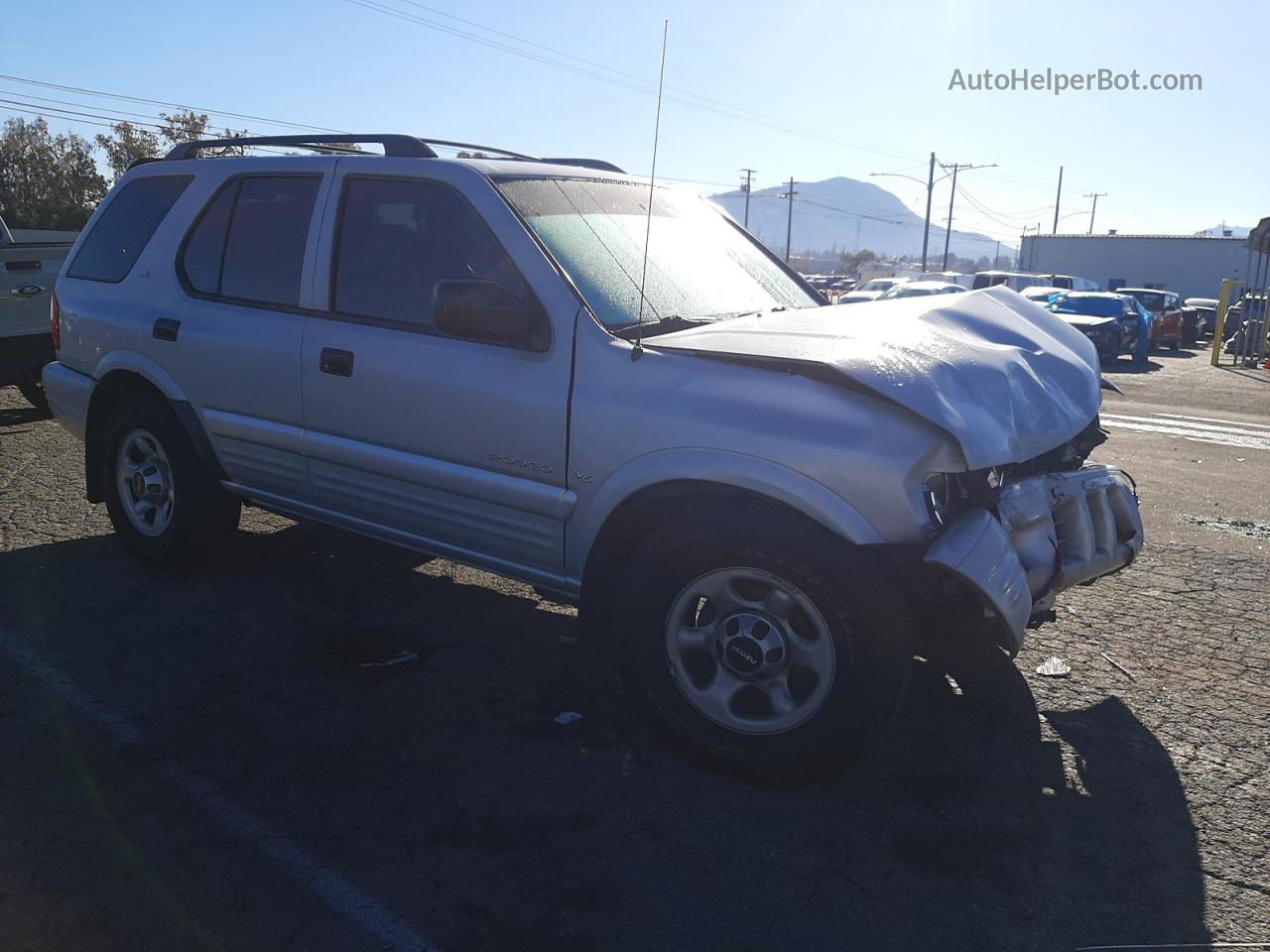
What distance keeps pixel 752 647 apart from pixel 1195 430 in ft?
33.3

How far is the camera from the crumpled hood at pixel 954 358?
3.01m

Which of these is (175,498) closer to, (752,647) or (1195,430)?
(752,647)

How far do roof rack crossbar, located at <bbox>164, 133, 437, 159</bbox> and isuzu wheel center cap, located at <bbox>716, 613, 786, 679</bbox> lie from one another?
227 centimetres

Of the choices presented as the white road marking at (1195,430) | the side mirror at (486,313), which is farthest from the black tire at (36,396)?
the white road marking at (1195,430)

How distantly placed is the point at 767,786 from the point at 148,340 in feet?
11.5

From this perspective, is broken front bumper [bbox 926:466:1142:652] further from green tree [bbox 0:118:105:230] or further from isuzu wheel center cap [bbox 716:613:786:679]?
green tree [bbox 0:118:105:230]

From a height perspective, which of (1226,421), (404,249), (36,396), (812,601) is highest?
(404,249)

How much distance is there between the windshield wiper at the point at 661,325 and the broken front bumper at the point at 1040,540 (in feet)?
4.02

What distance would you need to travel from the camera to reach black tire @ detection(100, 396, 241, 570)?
482 centimetres

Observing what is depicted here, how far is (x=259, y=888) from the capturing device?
105 inches

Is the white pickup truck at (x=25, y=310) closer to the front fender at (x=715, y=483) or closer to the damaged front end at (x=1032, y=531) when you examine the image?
the front fender at (x=715, y=483)

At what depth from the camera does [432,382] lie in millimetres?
3816

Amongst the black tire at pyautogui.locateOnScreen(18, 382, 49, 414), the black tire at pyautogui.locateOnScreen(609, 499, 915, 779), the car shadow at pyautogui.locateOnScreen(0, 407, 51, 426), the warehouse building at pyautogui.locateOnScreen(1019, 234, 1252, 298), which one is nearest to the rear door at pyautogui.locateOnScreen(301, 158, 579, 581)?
the black tire at pyautogui.locateOnScreen(609, 499, 915, 779)

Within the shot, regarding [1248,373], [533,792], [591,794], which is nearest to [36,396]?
[533,792]
